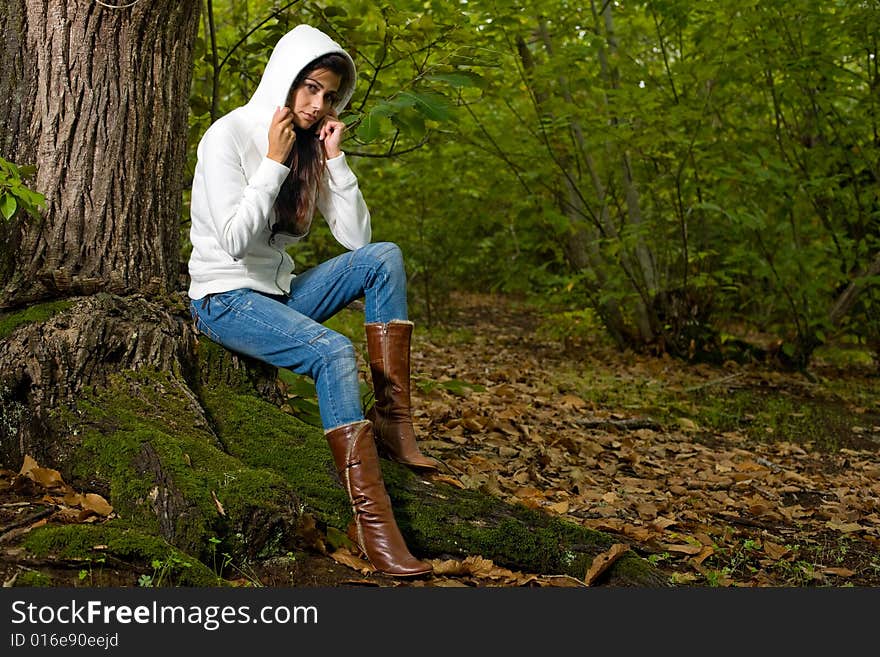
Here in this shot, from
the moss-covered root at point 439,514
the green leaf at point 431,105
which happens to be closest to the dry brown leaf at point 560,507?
the moss-covered root at point 439,514

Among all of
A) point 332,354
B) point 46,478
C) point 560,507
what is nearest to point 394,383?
point 332,354

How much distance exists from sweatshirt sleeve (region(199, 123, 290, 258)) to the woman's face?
280 millimetres

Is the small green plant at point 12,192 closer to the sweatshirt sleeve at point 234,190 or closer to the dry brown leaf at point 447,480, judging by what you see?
the sweatshirt sleeve at point 234,190

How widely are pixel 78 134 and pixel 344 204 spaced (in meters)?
0.99

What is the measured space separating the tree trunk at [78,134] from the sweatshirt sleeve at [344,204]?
27.0 inches

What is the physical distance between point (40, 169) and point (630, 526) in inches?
105

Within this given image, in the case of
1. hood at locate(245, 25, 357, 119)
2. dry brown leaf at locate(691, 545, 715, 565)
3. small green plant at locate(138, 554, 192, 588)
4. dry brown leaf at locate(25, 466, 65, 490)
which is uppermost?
hood at locate(245, 25, 357, 119)

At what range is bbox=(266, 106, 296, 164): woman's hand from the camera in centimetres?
299

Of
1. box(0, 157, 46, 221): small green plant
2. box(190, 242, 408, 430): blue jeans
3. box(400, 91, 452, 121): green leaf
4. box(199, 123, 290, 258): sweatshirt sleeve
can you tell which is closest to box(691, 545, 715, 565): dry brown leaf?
box(190, 242, 408, 430): blue jeans

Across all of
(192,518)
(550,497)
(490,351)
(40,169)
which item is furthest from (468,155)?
(192,518)

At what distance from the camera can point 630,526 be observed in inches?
146

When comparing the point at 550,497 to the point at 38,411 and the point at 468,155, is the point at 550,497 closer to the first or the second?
the point at 38,411

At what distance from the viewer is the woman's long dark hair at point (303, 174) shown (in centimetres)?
323

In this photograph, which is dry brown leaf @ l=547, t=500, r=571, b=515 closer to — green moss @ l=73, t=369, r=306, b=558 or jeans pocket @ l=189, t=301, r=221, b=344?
green moss @ l=73, t=369, r=306, b=558
